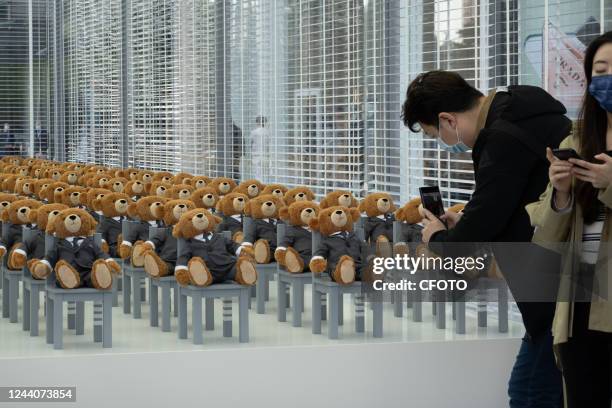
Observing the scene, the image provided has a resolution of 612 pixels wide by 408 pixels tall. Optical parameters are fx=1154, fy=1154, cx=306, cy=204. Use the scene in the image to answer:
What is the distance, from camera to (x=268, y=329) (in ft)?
17.4

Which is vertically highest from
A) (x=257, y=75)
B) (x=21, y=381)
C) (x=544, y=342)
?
(x=257, y=75)

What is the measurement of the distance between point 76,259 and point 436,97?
2546 mm

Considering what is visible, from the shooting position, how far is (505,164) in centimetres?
272

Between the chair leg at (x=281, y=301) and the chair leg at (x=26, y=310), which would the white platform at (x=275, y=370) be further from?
the chair leg at (x=281, y=301)

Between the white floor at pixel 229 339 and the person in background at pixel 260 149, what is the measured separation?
508cm

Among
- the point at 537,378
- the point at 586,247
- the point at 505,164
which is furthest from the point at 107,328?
the point at 586,247

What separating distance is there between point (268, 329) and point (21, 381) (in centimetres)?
123

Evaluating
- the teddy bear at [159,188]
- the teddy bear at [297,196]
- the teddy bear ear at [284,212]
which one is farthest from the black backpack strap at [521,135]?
the teddy bear at [159,188]

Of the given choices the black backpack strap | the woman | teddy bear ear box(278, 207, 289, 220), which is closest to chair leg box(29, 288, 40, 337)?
teddy bear ear box(278, 207, 289, 220)

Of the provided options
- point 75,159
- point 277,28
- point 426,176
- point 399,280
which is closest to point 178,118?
point 277,28

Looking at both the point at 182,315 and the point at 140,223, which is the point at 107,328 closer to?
the point at 182,315

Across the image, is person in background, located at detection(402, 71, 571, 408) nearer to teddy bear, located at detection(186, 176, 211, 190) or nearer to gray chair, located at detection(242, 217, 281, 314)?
gray chair, located at detection(242, 217, 281, 314)

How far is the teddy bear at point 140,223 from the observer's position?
5.60 metres

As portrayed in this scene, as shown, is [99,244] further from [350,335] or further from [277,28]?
[277,28]
